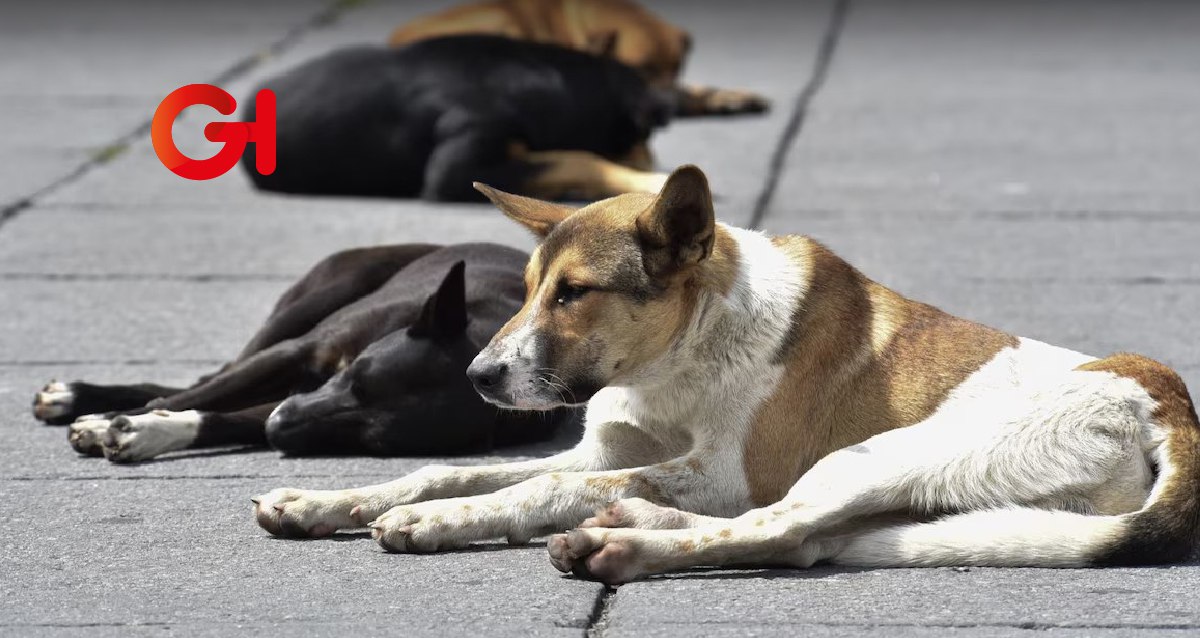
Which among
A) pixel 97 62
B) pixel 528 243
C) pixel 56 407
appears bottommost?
pixel 97 62

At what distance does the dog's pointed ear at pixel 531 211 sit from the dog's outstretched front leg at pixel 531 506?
711 mm

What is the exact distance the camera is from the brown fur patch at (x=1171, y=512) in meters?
4.61

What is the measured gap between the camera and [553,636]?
4.27 meters

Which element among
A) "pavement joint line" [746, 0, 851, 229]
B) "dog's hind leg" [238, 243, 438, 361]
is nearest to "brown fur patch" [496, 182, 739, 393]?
"dog's hind leg" [238, 243, 438, 361]

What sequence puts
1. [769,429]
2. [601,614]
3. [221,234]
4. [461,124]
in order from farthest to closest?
[461,124] < [221,234] < [769,429] < [601,614]

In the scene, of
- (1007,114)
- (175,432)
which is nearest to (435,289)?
(175,432)

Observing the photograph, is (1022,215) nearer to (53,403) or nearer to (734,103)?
(734,103)

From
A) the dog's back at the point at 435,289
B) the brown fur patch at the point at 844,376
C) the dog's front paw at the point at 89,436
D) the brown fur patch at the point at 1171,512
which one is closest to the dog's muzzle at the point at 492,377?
the brown fur patch at the point at 844,376

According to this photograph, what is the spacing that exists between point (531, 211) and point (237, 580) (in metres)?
1.34

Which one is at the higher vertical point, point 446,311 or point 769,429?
point 769,429

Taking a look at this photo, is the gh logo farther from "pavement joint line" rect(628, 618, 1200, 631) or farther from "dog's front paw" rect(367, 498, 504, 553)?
"pavement joint line" rect(628, 618, 1200, 631)

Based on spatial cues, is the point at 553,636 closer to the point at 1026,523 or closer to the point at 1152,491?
the point at 1026,523

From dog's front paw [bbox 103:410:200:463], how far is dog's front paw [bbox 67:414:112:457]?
3cm

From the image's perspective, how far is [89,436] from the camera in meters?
6.11
